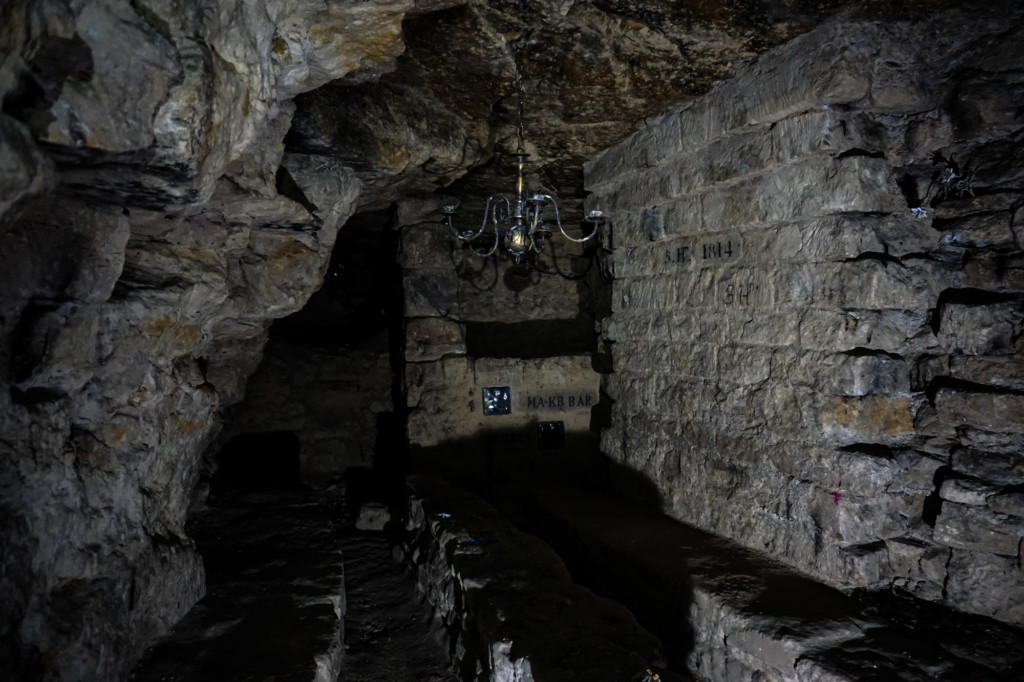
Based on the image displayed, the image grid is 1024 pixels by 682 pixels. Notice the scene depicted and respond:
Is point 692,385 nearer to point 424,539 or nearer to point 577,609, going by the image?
point 577,609

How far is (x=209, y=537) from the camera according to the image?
365cm

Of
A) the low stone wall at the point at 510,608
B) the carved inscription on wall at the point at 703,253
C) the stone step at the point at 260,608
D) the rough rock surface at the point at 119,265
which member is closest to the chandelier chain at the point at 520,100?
the rough rock surface at the point at 119,265

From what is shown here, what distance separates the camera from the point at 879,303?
2.63 meters

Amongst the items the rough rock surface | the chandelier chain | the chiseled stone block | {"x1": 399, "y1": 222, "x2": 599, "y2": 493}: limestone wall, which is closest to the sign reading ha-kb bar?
{"x1": 399, "y1": 222, "x2": 599, "y2": 493}: limestone wall

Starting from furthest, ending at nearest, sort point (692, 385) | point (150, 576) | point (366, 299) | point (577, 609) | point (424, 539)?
point (366, 299), point (424, 539), point (692, 385), point (577, 609), point (150, 576)

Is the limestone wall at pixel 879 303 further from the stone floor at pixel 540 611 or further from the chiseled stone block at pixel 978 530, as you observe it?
the stone floor at pixel 540 611

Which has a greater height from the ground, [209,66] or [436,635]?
[209,66]

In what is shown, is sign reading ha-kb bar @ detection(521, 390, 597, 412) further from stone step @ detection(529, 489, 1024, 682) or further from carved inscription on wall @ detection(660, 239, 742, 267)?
carved inscription on wall @ detection(660, 239, 742, 267)

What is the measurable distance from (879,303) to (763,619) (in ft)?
4.82

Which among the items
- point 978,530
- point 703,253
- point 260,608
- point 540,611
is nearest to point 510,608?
point 540,611

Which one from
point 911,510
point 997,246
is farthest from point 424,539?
point 997,246

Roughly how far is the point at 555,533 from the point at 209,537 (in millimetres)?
2222

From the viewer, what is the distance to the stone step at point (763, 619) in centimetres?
223

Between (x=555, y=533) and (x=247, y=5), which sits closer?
(x=247, y=5)
